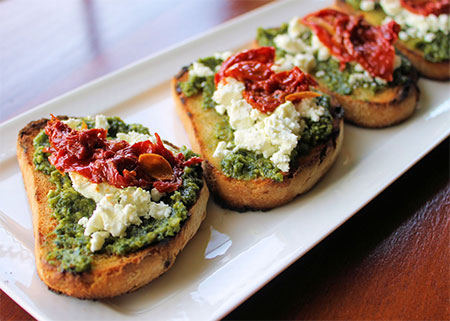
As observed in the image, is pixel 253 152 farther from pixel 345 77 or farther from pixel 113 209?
pixel 345 77

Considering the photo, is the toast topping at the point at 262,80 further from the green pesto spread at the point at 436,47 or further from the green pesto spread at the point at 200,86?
the green pesto spread at the point at 436,47

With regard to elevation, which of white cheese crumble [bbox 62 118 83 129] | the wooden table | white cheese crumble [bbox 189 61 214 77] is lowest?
Result: the wooden table

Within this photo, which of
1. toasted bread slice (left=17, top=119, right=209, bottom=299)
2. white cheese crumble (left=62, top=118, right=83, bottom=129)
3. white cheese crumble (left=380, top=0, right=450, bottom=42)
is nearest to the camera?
toasted bread slice (left=17, top=119, right=209, bottom=299)

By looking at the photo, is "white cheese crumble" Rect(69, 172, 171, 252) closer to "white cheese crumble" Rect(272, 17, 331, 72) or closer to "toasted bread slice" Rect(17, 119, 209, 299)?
"toasted bread slice" Rect(17, 119, 209, 299)

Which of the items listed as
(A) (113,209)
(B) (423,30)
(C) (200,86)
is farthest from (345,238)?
(B) (423,30)

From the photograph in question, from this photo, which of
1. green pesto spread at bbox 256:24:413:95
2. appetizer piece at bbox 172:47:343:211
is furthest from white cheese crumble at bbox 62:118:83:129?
green pesto spread at bbox 256:24:413:95

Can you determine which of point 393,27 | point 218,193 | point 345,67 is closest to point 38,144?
point 218,193
